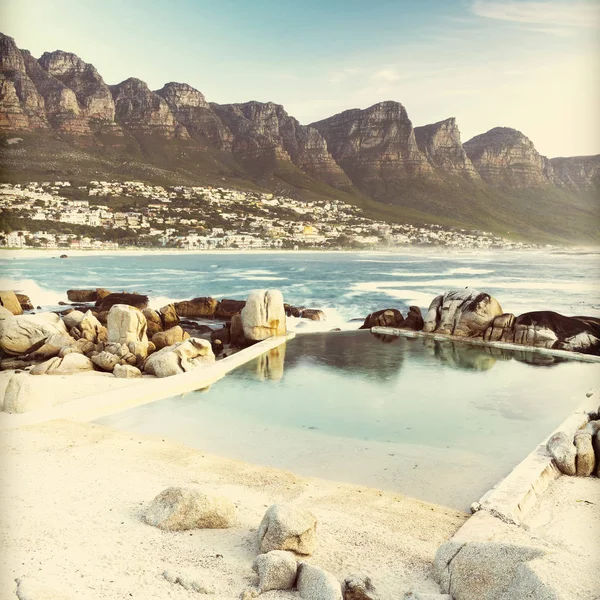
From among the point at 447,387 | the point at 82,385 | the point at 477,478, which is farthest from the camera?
the point at 447,387

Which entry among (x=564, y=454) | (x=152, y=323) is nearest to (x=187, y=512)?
(x=564, y=454)

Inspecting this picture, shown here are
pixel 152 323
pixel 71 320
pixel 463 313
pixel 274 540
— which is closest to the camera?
pixel 274 540

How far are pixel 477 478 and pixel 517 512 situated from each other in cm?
160

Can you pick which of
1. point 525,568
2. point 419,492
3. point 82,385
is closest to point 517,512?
point 419,492

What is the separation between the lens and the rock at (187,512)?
6.64m

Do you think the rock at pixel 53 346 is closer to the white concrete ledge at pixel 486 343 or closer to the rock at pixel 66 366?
the rock at pixel 66 366

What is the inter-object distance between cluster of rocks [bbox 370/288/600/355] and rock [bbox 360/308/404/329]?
0.05m

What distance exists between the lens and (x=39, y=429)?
10.6 m

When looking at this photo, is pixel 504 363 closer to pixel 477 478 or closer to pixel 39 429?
pixel 477 478

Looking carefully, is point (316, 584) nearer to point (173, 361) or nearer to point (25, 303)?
point (173, 361)

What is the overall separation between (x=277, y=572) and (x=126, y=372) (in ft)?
36.0

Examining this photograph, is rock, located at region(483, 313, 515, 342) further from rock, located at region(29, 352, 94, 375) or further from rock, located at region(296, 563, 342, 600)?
rock, located at region(296, 563, 342, 600)

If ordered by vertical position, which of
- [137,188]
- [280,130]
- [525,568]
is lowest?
[525,568]

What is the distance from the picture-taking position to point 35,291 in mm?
39219
